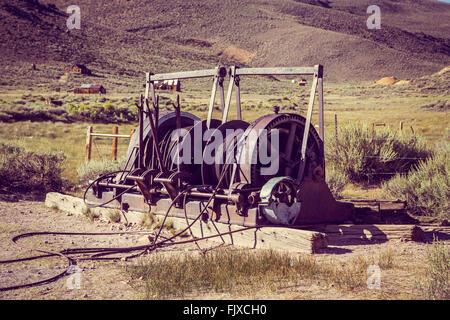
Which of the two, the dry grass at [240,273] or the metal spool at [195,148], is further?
the metal spool at [195,148]

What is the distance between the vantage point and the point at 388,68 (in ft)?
302

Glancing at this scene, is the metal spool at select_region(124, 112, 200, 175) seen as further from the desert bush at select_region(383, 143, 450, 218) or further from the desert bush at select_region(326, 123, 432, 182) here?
the desert bush at select_region(326, 123, 432, 182)

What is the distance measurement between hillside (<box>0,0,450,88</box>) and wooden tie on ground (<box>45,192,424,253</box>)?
50.7 metres

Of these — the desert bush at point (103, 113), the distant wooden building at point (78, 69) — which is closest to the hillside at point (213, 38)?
the distant wooden building at point (78, 69)

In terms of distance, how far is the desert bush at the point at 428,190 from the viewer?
891cm

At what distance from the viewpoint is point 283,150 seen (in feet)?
25.9

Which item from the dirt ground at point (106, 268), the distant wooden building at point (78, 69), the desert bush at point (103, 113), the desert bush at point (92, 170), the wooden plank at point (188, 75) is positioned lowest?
the dirt ground at point (106, 268)

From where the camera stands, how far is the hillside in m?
70.3

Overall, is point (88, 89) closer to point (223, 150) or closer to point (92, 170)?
point (92, 170)

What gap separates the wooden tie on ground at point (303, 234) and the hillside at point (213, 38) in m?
50.7

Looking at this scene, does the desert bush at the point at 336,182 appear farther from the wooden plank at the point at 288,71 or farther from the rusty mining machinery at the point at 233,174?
the wooden plank at the point at 288,71

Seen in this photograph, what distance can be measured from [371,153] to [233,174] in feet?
20.1

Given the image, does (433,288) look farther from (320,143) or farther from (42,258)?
(42,258)

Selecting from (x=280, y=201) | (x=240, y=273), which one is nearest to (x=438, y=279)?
(x=240, y=273)
